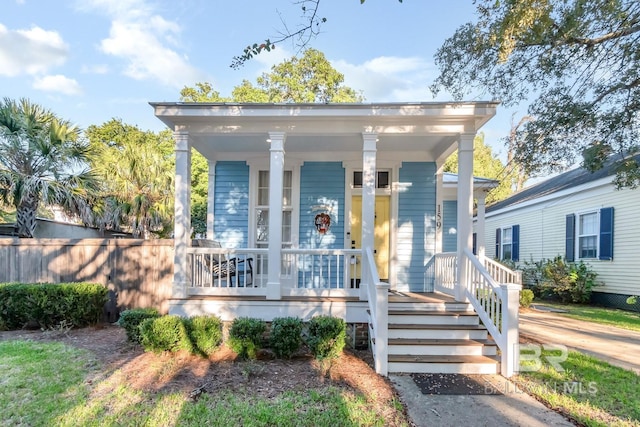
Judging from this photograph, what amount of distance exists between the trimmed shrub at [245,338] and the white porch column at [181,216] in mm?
1446

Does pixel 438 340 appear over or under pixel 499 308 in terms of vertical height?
under

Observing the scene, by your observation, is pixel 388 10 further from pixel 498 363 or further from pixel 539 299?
pixel 539 299

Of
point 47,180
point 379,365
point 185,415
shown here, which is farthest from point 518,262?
point 47,180

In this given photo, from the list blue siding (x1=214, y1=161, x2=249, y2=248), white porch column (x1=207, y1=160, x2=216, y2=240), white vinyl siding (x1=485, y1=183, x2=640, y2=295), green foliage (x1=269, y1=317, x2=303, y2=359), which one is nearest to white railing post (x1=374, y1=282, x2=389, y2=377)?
green foliage (x1=269, y1=317, x2=303, y2=359)

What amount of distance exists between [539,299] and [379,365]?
33.4ft

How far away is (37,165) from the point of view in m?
7.07

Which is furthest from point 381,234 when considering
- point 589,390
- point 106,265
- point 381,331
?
point 106,265

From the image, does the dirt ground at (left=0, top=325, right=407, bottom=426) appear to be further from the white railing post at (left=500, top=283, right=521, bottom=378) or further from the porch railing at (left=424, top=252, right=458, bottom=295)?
the porch railing at (left=424, top=252, right=458, bottom=295)

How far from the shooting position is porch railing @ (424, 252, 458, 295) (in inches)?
228

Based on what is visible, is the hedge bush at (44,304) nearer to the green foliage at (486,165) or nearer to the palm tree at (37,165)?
the palm tree at (37,165)

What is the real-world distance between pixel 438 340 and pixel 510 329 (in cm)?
90

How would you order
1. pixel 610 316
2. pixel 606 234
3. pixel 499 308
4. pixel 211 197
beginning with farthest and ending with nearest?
pixel 606 234 < pixel 610 316 < pixel 211 197 < pixel 499 308

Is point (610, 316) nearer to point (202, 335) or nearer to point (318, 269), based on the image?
point (318, 269)

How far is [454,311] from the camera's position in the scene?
16.4ft
